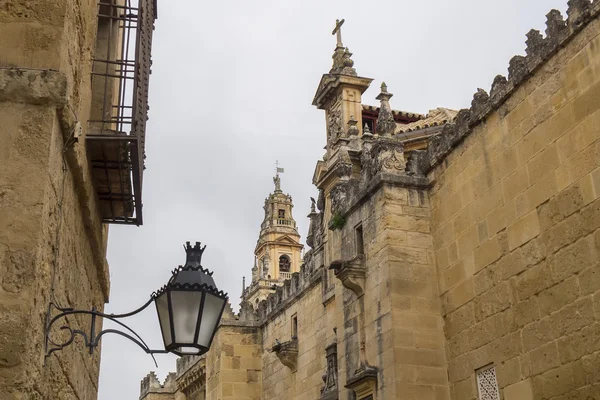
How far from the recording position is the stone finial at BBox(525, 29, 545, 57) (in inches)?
353

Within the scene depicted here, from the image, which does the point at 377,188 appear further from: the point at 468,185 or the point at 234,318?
the point at 234,318

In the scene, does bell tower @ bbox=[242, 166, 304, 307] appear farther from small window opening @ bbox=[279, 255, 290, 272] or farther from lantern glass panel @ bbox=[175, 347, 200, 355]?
lantern glass panel @ bbox=[175, 347, 200, 355]

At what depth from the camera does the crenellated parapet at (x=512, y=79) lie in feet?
27.4

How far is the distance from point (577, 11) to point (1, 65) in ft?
21.0

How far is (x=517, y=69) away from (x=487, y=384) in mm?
3826

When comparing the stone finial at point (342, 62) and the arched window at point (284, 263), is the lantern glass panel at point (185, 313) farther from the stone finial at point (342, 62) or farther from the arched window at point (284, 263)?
the arched window at point (284, 263)

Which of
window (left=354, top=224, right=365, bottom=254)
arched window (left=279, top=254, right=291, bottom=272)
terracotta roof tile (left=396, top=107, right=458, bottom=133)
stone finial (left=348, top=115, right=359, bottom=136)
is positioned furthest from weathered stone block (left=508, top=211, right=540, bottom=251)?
arched window (left=279, top=254, right=291, bottom=272)

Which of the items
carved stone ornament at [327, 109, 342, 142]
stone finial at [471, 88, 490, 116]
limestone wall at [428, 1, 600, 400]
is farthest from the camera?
carved stone ornament at [327, 109, 342, 142]

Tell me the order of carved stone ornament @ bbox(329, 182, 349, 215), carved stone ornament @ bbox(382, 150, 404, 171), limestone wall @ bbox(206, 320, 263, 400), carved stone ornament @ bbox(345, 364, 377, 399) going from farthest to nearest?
1. limestone wall @ bbox(206, 320, 263, 400)
2. carved stone ornament @ bbox(329, 182, 349, 215)
3. carved stone ornament @ bbox(382, 150, 404, 171)
4. carved stone ornament @ bbox(345, 364, 377, 399)

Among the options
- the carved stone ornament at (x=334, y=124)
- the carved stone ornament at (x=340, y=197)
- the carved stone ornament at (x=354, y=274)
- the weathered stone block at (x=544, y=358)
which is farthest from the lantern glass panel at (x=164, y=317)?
the carved stone ornament at (x=334, y=124)

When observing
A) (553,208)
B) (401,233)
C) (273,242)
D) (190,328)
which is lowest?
(190,328)

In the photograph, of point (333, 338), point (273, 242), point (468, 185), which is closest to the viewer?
point (468, 185)

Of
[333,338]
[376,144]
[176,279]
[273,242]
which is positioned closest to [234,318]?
[333,338]

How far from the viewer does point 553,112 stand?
8695 millimetres
